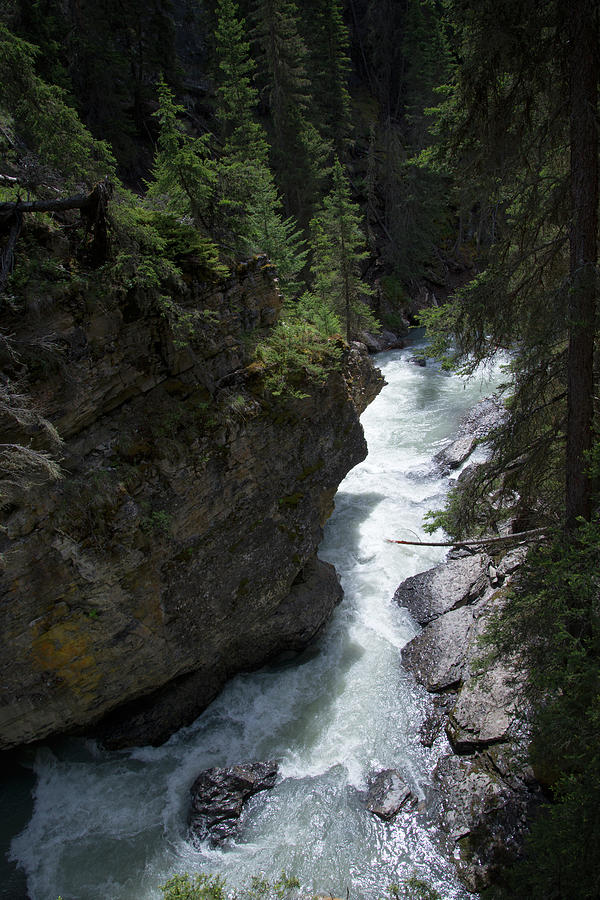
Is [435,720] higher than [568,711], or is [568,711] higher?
[568,711]

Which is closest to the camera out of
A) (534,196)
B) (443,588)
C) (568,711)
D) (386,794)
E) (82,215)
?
(568,711)

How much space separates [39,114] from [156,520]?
1149 centimetres

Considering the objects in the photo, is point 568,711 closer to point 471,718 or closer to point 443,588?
point 471,718

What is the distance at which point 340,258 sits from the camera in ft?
68.2

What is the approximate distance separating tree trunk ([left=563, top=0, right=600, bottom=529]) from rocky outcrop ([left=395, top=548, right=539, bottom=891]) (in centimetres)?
335

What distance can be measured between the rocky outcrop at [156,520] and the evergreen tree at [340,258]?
1089 cm

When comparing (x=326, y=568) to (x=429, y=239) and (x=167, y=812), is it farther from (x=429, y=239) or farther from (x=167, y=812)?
(x=429, y=239)

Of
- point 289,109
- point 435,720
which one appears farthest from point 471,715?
point 289,109

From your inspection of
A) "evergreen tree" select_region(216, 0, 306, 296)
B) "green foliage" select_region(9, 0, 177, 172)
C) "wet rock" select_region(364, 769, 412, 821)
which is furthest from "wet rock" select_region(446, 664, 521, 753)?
"green foliage" select_region(9, 0, 177, 172)

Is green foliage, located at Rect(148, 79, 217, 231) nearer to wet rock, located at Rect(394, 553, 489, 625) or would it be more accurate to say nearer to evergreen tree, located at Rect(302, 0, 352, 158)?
wet rock, located at Rect(394, 553, 489, 625)

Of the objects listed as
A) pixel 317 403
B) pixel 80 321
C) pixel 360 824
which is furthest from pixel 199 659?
pixel 80 321

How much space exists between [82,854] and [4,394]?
806 cm

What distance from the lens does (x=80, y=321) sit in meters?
7.66

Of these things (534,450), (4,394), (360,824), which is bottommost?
(360,824)
